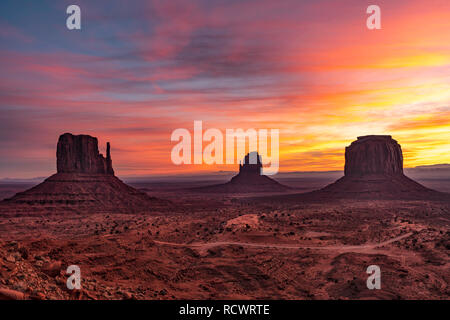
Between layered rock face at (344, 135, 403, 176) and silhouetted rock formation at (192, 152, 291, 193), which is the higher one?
layered rock face at (344, 135, 403, 176)

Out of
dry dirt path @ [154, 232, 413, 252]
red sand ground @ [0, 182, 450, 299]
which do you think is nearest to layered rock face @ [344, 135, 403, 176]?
red sand ground @ [0, 182, 450, 299]

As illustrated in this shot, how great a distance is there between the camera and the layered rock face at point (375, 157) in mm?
107750

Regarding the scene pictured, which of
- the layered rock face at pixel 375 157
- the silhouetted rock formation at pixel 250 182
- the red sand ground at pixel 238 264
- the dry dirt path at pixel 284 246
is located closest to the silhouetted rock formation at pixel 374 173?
the layered rock face at pixel 375 157

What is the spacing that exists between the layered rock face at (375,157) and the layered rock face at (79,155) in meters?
82.9

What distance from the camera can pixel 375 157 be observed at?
10812 centimetres

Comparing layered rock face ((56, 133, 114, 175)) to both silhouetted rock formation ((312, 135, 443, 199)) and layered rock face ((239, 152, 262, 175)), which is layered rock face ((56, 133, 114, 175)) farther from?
layered rock face ((239, 152, 262, 175))

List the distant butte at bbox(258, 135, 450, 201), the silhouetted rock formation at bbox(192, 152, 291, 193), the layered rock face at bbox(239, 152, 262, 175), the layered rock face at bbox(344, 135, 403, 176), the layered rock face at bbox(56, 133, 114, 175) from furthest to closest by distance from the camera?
1. the layered rock face at bbox(239, 152, 262, 175)
2. the silhouetted rock formation at bbox(192, 152, 291, 193)
3. the layered rock face at bbox(344, 135, 403, 176)
4. the distant butte at bbox(258, 135, 450, 201)
5. the layered rock face at bbox(56, 133, 114, 175)

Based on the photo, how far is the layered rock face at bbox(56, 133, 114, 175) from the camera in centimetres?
8762

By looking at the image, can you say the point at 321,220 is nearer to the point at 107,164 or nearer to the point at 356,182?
the point at 356,182

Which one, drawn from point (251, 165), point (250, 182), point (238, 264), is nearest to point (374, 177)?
point (250, 182)

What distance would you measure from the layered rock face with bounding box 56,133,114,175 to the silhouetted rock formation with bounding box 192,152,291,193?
82526 mm

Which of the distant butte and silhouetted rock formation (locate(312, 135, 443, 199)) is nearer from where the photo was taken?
the distant butte

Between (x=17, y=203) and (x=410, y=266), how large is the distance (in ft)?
260

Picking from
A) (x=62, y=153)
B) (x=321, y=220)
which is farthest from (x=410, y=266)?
(x=62, y=153)
